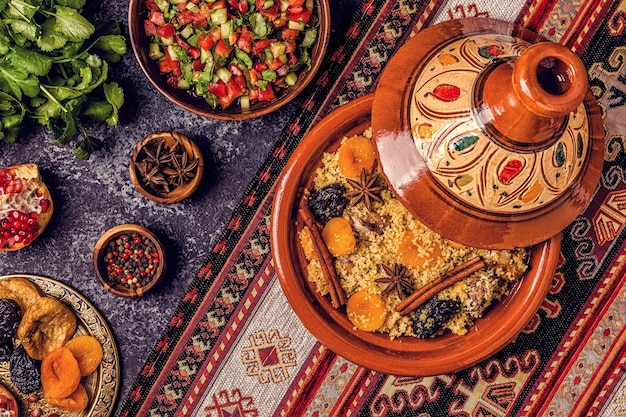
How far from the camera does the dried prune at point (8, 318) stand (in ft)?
7.02

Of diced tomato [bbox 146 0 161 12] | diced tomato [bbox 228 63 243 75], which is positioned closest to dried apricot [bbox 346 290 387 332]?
diced tomato [bbox 228 63 243 75]

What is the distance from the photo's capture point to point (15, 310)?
2170mm

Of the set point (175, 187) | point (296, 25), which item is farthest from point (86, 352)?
point (296, 25)

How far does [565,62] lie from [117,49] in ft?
5.42

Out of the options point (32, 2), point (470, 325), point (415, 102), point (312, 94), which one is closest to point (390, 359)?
point (470, 325)

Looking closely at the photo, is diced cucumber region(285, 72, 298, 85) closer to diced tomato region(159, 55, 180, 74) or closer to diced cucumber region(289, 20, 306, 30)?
diced cucumber region(289, 20, 306, 30)

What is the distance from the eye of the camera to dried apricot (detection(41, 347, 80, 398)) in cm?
214

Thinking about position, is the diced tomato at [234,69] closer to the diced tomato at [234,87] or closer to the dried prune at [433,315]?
the diced tomato at [234,87]

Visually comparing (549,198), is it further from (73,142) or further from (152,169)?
(73,142)

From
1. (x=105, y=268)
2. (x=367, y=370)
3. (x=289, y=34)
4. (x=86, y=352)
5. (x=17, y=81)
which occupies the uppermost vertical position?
(x=289, y=34)

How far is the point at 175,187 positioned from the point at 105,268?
1.35 ft

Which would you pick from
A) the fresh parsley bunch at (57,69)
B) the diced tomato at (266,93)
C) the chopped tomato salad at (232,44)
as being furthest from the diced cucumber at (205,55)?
the fresh parsley bunch at (57,69)

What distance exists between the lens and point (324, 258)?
1.83 metres

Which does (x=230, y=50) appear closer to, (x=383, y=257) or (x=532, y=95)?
(x=383, y=257)
